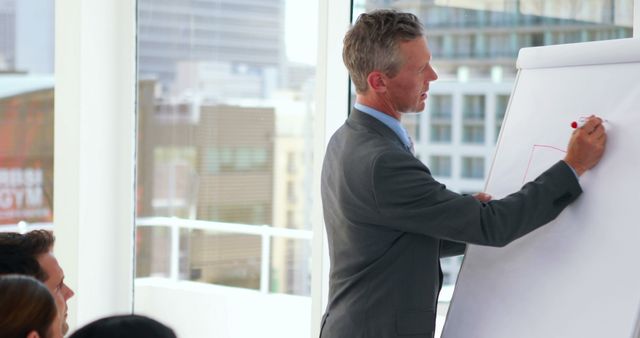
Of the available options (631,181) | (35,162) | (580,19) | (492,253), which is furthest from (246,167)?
(631,181)

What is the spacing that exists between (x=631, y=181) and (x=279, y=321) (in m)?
2.37

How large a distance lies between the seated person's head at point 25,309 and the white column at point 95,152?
2702 mm

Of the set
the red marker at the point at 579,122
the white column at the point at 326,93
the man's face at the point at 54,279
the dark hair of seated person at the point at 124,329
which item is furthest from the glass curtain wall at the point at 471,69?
the dark hair of seated person at the point at 124,329

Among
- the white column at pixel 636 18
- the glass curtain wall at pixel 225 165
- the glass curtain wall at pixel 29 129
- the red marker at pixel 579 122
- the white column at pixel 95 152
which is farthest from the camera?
the glass curtain wall at pixel 29 129

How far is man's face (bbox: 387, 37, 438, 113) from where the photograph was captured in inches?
87.7

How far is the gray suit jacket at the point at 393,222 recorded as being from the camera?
2076 millimetres

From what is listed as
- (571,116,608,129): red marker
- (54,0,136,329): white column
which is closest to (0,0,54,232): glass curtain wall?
(54,0,136,329): white column

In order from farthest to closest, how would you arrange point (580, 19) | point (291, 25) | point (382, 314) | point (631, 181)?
1. point (291, 25)
2. point (580, 19)
3. point (382, 314)
4. point (631, 181)

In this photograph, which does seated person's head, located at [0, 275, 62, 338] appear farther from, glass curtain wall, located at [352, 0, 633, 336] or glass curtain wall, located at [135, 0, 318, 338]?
glass curtain wall, located at [135, 0, 318, 338]

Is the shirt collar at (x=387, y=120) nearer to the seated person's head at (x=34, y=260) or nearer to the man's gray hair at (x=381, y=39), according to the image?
the man's gray hair at (x=381, y=39)

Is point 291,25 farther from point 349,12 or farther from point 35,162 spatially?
point 35,162

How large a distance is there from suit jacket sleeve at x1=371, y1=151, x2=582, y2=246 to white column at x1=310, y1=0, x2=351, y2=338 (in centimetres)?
138

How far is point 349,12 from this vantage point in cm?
350

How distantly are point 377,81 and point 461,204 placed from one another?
39 centimetres
